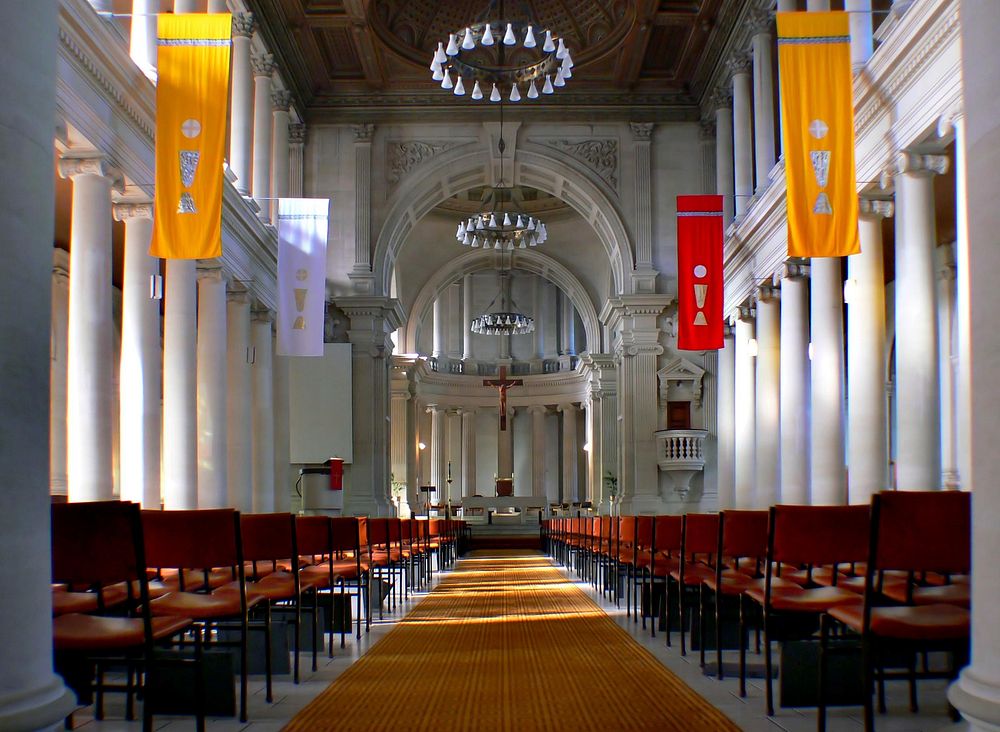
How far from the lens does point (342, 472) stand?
77.8ft

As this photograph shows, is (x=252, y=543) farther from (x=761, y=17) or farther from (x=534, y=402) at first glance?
(x=534, y=402)

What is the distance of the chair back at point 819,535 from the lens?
17.3 ft

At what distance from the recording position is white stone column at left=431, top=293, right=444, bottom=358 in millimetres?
41312

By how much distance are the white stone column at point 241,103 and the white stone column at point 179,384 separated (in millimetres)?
4492

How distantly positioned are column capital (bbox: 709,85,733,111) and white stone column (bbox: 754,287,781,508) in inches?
239

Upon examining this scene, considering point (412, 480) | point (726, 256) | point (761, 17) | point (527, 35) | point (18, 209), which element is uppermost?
point (761, 17)

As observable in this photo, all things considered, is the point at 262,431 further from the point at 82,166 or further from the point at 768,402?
the point at 768,402

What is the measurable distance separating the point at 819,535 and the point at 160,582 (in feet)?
13.6

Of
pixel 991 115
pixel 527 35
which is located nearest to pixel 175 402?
pixel 527 35

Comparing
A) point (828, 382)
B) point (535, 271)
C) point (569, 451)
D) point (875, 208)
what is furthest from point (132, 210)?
point (569, 451)

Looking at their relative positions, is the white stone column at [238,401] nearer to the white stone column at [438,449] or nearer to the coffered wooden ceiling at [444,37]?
the coffered wooden ceiling at [444,37]

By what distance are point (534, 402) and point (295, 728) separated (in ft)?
117

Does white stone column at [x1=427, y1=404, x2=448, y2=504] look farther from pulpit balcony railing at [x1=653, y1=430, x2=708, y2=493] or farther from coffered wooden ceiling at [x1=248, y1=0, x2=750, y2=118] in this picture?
coffered wooden ceiling at [x1=248, y1=0, x2=750, y2=118]

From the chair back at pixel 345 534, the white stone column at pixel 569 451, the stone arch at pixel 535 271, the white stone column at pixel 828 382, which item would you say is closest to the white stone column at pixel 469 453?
the white stone column at pixel 569 451
